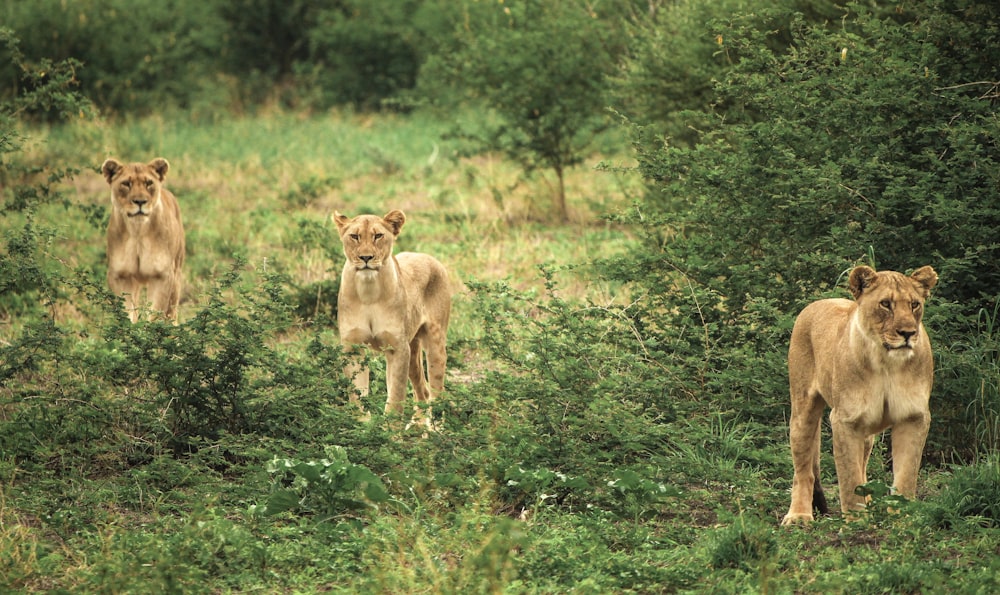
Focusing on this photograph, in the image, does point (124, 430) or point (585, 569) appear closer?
point (585, 569)

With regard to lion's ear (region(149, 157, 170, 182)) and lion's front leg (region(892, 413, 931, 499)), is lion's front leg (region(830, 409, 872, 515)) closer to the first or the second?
lion's front leg (region(892, 413, 931, 499))

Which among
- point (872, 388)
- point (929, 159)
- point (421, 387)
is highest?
point (929, 159)

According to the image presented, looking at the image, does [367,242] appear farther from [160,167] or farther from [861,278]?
[861,278]

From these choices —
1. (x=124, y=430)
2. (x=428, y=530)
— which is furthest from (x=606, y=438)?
(x=124, y=430)

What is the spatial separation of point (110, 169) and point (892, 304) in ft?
21.5

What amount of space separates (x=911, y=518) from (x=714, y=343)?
2.32m

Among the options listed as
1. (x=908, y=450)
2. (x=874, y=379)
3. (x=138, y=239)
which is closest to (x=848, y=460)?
(x=908, y=450)

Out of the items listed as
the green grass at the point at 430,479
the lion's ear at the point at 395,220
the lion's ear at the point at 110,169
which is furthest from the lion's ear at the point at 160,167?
the lion's ear at the point at 395,220

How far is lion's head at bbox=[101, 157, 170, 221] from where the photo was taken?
974cm

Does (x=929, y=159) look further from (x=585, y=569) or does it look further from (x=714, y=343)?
(x=585, y=569)

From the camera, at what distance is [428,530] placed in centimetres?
549

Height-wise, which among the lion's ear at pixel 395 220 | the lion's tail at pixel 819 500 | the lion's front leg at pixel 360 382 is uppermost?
the lion's ear at pixel 395 220

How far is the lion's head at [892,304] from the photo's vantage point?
536cm

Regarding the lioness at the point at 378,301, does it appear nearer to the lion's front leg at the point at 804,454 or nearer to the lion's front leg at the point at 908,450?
the lion's front leg at the point at 804,454
